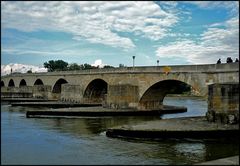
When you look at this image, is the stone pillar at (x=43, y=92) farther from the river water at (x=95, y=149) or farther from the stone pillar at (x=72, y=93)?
the river water at (x=95, y=149)

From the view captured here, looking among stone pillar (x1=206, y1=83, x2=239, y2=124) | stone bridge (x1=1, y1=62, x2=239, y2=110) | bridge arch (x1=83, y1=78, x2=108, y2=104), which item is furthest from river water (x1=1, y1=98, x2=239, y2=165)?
bridge arch (x1=83, y1=78, x2=108, y2=104)

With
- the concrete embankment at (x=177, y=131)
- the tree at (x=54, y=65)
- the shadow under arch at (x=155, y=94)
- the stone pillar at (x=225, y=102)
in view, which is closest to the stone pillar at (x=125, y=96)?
the shadow under arch at (x=155, y=94)

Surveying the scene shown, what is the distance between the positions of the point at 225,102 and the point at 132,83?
15.4m

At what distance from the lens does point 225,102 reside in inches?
819

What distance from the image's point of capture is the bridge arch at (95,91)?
46.2 metres

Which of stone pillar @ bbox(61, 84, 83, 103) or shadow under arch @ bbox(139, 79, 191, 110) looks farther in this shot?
stone pillar @ bbox(61, 84, 83, 103)

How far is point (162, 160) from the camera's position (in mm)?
14805

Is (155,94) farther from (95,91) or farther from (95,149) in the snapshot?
(95,149)

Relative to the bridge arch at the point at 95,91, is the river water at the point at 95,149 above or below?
below

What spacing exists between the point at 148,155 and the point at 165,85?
61.0 feet

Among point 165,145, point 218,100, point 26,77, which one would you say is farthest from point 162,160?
point 26,77

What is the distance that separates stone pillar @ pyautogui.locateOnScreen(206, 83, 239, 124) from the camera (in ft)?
67.6

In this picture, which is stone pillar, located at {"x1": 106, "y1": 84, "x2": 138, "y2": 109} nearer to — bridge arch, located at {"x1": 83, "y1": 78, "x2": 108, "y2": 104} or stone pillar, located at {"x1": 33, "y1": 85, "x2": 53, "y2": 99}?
bridge arch, located at {"x1": 83, "y1": 78, "x2": 108, "y2": 104}

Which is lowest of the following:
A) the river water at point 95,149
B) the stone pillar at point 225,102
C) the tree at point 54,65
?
the river water at point 95,149
